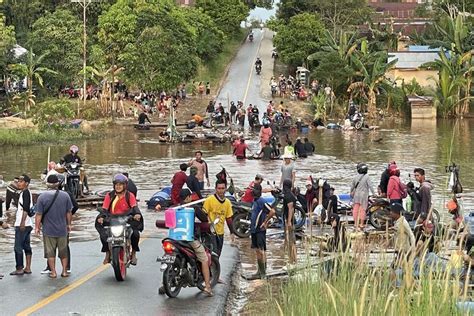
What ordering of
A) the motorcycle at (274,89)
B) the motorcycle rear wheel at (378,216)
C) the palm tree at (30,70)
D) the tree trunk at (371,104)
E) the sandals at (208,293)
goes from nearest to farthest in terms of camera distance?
1. the sandals at (208,293)
2. the motorcycle rear wheel at (378,216)
3. the palm tree at (30,70)
4. the tree trunk at (371,104)
5. the motorcycle at (274,89)

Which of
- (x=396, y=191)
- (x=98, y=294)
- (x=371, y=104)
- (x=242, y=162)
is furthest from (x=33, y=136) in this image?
(x=98, y=294)

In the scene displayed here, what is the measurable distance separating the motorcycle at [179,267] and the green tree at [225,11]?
67.3 metres

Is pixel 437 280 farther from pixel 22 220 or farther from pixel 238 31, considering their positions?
pixel 238 31

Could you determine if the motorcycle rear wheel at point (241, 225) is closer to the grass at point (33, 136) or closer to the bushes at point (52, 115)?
the grass at point (33, 136)

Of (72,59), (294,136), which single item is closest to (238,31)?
(72,59)

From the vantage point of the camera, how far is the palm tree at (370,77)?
54.4 m

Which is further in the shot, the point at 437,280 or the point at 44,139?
the point at 44,139

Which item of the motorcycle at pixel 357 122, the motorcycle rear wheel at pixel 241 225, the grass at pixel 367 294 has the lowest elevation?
the motorcycle rear wheel at pixel 241 225

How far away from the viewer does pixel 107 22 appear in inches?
2186

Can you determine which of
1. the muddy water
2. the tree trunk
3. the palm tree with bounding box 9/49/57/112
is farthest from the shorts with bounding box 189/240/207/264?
the tree trunk

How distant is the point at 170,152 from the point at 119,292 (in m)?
24.4

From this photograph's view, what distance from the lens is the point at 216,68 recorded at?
7300 centimetres

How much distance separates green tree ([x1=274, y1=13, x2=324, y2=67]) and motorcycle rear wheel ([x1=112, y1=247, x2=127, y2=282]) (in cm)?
5446

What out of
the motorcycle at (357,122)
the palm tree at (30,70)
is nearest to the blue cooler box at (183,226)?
the motorcycle at (357,122)
